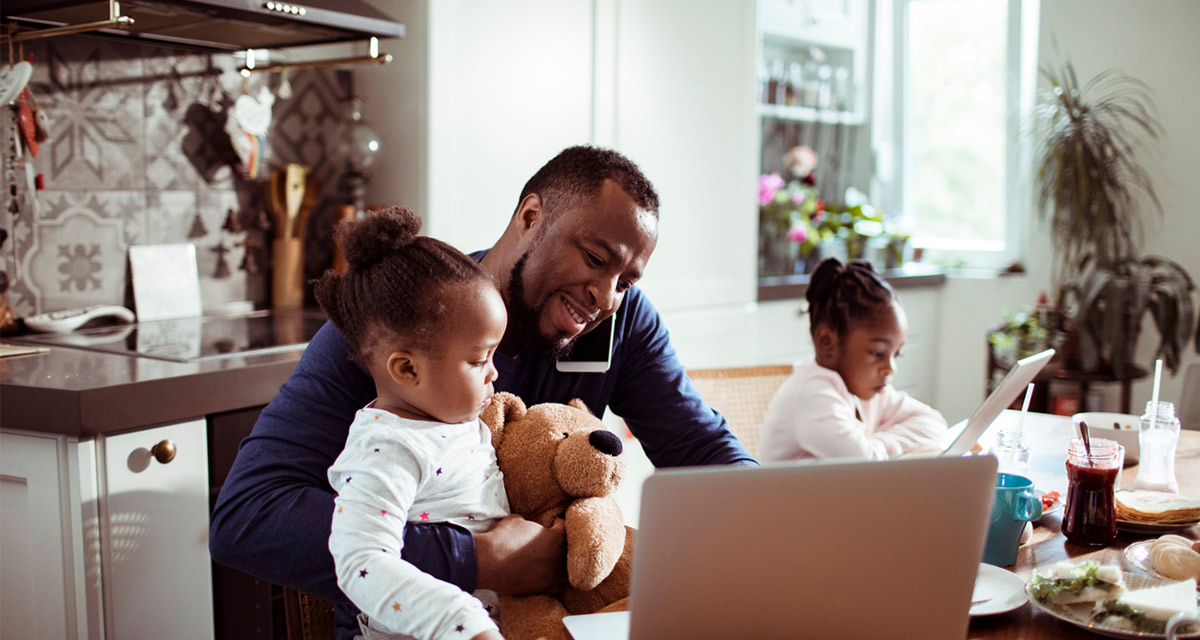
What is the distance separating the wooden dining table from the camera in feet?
3.37

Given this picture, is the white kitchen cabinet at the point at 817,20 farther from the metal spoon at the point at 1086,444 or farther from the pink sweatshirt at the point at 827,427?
the metal spoon at the point at 1086,444

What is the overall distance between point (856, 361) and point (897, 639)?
1.15 metres

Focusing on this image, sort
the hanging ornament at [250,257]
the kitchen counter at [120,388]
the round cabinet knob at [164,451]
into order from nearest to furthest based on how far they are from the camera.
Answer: the kitchen counter at [120,388] → the round cabinet knob at [164,451] → the hanging ornament at [250,257]

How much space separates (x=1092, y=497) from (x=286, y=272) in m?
1.96

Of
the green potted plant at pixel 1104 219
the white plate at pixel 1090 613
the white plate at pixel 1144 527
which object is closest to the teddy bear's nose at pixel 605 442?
the white plate at pixel 1090 613

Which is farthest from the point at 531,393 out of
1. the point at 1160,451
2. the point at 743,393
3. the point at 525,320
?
the point at 1160,451

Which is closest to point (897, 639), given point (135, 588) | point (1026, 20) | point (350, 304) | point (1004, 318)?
point (350, 304)

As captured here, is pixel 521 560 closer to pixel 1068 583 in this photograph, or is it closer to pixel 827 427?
pixel 1068 583

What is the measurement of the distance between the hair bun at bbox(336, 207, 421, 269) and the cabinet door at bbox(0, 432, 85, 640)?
703 millimetres

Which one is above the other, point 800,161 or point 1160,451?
point 800,161

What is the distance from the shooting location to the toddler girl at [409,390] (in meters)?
1.04

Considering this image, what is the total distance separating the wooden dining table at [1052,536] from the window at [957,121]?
7.82ft

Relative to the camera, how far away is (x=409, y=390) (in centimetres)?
114

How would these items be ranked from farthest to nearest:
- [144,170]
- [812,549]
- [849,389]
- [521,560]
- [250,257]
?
[250,257], [144,170], [849,389], [521,560], [812,549]
